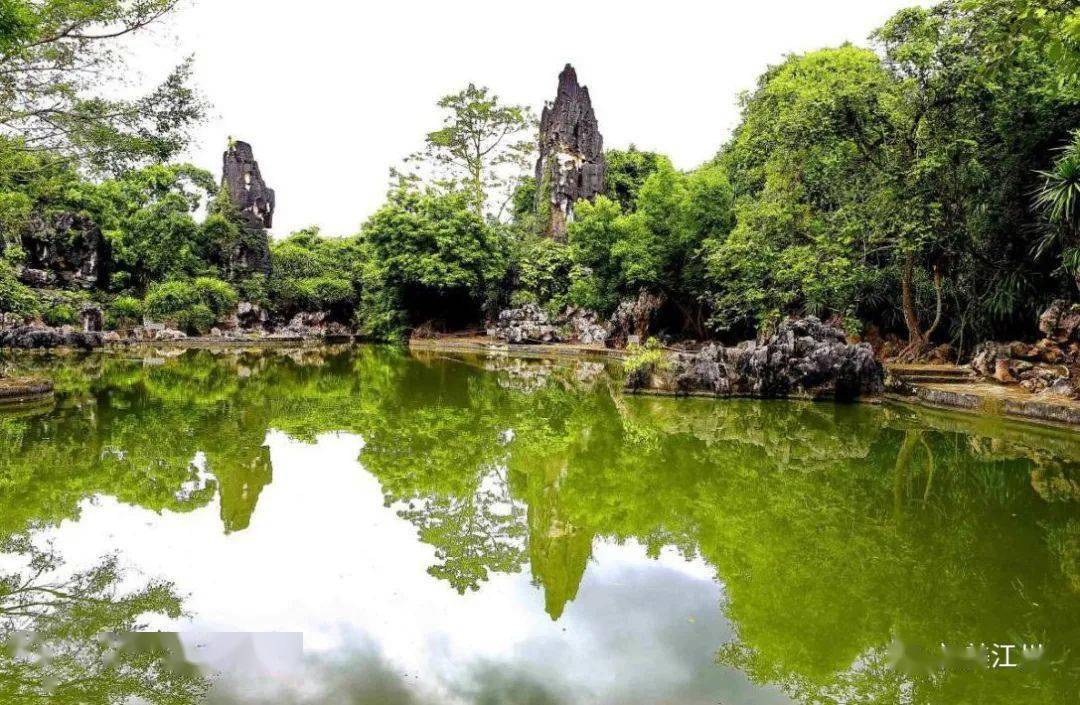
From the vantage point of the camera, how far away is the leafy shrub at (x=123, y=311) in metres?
26.5

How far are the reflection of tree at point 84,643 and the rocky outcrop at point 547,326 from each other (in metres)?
20.0

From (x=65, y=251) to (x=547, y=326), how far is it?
19.8m

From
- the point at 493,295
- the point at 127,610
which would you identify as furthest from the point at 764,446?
the point at 493,295

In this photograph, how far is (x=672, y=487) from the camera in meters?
5.40

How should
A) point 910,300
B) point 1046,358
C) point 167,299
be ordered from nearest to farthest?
point 1046,358 < point 910,300 < point 167,299

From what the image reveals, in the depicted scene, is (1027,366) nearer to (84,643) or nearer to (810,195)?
(810,195)

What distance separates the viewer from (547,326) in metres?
25.7

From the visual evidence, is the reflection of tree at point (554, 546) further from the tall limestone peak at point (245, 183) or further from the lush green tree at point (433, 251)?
the tall limestone peak at point (245, 183)

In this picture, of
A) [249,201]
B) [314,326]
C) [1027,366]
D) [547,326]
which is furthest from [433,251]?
[1027,366]

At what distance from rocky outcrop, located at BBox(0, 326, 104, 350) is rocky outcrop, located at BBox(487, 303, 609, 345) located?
46.0 feet

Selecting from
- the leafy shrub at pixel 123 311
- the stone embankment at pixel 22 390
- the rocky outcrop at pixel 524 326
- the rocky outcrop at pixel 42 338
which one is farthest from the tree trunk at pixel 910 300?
the leafy shrub at pixel 123 311

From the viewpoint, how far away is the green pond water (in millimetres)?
2643

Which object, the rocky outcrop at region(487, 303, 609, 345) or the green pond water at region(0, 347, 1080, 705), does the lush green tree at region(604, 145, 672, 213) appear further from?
the green pond water at region(0, 347, 1080, 705)

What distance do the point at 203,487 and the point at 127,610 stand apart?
2259 mm
